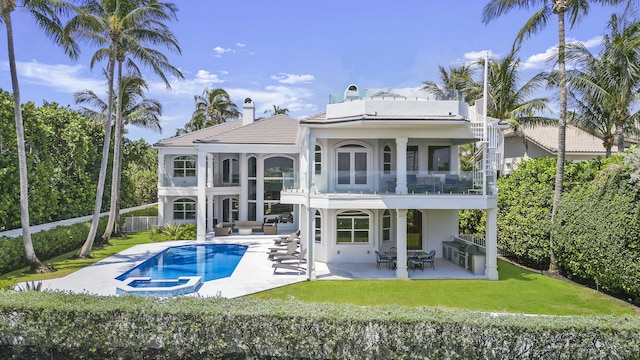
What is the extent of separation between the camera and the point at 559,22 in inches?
622

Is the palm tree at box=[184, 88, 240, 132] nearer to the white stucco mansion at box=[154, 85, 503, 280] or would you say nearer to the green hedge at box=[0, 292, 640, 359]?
the white stucco mansion at box=[154, 85, 503, 280]

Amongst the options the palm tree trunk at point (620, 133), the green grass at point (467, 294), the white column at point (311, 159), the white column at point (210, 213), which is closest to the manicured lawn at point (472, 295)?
the green grass at point (467, 294)

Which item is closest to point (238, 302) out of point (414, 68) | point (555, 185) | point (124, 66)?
point (555, 185)

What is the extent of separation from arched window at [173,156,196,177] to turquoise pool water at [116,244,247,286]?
7.99 m

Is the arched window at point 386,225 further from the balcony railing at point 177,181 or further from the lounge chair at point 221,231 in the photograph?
the balcony railing at point 177,181

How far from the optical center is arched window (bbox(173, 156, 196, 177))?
29438mm

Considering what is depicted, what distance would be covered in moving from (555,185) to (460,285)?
6.32m

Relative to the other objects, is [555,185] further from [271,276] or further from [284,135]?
[284,135]

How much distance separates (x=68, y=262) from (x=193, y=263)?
5809 mm

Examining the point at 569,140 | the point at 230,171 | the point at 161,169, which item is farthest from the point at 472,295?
the point at 161,169

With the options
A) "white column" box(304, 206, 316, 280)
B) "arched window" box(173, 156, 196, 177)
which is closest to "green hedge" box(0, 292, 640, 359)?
"white column" box(304, 206, 316, 280)

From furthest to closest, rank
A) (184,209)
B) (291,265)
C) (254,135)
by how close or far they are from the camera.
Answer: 1. (184,209)
2. (254,135)
3. (291,265)

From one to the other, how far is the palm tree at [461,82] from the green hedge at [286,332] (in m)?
22.3

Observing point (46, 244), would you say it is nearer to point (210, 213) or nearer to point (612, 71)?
point (210, 213)
